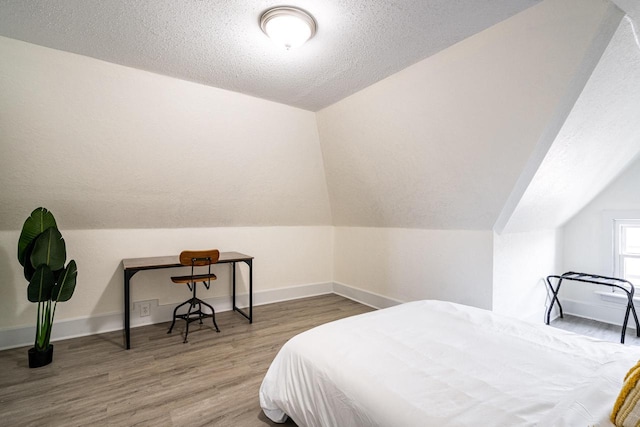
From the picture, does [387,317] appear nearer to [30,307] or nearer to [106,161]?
[106,161]

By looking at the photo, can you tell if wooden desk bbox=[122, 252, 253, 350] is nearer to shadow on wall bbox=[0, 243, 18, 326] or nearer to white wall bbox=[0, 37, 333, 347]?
white wall bbox=[0, 37, 333, 347]

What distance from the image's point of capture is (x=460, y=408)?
111 centimetres

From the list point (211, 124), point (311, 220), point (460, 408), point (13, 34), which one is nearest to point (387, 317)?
point (460, 408)

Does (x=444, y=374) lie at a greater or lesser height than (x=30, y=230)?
lesser

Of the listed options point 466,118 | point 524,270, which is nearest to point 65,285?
point 466,118

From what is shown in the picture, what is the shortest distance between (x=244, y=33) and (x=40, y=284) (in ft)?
8.19

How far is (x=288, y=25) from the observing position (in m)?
1.90

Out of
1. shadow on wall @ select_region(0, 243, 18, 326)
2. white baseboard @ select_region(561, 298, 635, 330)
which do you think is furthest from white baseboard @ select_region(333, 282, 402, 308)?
shadow on wall @ select_region(0, 243, 18, 326)

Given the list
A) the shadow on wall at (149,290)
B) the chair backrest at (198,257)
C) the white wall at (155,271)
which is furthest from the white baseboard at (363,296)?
the chair backrest at (198,257)

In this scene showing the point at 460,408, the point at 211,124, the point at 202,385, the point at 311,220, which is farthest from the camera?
the point at 311,220

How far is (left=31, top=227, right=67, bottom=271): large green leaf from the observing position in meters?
2.44

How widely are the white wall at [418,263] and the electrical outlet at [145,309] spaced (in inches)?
104

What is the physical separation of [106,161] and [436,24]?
3003 millimetres

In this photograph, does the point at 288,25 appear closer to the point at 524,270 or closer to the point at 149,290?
the point at 149,290
